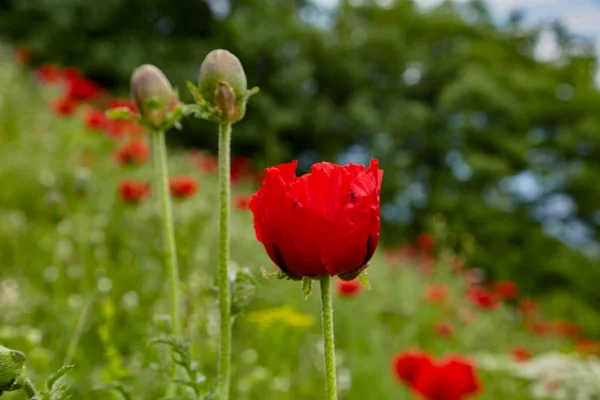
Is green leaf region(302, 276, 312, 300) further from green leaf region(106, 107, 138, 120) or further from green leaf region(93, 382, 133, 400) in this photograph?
green leaf region(106, 107, 138, 120)

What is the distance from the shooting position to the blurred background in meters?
12.3

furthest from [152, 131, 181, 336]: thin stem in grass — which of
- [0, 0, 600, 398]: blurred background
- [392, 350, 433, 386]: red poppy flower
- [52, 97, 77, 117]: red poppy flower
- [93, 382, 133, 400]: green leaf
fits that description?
[0, 0, 600, 398]: blurred background

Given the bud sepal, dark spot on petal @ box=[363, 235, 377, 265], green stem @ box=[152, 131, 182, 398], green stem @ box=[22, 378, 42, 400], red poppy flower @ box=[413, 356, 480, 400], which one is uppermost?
the bud sepal

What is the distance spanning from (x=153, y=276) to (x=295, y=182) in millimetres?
2375

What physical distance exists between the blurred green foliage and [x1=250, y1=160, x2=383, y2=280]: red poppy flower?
37.3ft

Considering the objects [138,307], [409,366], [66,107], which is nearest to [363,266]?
[409,366]

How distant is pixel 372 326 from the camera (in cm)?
426

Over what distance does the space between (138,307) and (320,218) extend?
7.03 ft

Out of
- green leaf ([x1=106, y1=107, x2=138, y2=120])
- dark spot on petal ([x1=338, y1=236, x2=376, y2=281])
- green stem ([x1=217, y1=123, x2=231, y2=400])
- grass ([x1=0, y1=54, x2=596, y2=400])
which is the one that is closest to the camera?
dark spot on petal ([x1=338, y1=236, x2=376, y2=281])

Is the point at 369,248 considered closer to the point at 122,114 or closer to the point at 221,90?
the point at 221,90

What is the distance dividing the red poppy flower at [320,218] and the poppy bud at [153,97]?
14.7 inches

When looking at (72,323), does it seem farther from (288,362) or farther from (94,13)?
(94,13)

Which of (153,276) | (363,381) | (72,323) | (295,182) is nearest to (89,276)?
(153,276)

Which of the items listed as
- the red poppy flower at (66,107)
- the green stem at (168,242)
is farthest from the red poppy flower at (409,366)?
the red poppy flower at (66,107)
